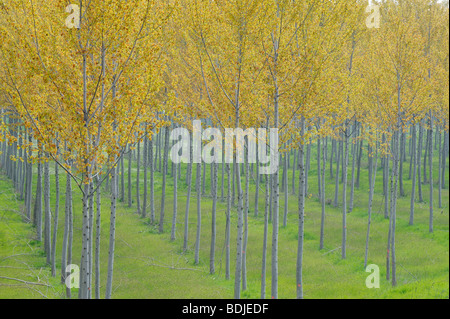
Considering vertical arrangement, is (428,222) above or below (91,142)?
below

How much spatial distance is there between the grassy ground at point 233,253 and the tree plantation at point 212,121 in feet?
0.37

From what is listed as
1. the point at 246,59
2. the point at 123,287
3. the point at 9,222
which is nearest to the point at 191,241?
the point at 123,287

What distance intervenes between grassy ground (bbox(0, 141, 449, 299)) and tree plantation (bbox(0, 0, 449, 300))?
0.37 feet

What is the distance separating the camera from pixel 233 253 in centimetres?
2105

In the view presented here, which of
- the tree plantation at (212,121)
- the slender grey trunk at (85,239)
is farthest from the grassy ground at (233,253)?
the slender grey trunk at (85,239)

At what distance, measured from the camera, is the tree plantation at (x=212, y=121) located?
9672 mm

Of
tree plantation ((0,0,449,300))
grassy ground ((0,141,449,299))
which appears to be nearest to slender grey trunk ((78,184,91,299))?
tree plantation ((0,0,449,300))

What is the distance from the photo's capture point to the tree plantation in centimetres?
967

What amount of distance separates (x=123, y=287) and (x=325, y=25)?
11.8m

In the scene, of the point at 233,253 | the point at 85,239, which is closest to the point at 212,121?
the point at 233,253

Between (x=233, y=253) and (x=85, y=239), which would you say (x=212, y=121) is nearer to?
(x=233, y=253)

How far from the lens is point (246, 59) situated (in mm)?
12406

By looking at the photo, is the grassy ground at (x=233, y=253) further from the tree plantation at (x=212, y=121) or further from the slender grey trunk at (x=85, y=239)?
the slender grey trunk at (x=85, y=239)
